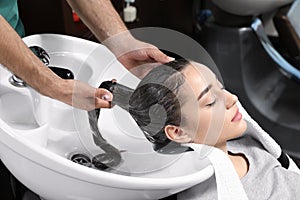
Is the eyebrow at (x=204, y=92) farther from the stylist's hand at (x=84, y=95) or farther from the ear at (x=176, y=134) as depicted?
the stylist's hand at (x=84, y=95)

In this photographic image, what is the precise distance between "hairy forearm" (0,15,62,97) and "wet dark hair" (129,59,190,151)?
0.58 ft

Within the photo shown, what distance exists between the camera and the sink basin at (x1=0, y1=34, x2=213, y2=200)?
2.74 ft

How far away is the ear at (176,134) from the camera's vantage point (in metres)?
0.99

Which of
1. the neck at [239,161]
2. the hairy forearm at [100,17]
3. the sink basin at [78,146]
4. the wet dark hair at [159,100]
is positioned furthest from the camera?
the hairy forearm at [100,17]

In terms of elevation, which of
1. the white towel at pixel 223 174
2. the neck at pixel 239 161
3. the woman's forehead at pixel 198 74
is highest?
the woman's forehead at pixel 198 74

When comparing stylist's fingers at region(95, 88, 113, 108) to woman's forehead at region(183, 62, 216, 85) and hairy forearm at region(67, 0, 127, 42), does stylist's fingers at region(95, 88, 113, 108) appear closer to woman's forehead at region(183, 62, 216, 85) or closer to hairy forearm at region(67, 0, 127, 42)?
woman's forehead at region(183, 62, 216, 85)

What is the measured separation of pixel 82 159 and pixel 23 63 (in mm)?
265

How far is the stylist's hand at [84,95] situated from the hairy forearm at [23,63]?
0.02 meters

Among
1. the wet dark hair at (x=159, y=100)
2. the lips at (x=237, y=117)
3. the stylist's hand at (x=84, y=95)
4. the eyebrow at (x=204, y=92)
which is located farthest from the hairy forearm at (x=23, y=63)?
the lips at (x=237, y=117)

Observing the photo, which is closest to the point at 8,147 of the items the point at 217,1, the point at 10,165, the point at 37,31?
the point at 10,165

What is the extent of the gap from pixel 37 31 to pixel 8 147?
662mm

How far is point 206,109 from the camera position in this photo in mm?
1001

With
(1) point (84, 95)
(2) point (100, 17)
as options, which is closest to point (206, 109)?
(1) point (84, 95)

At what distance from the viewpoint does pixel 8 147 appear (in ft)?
2.83
